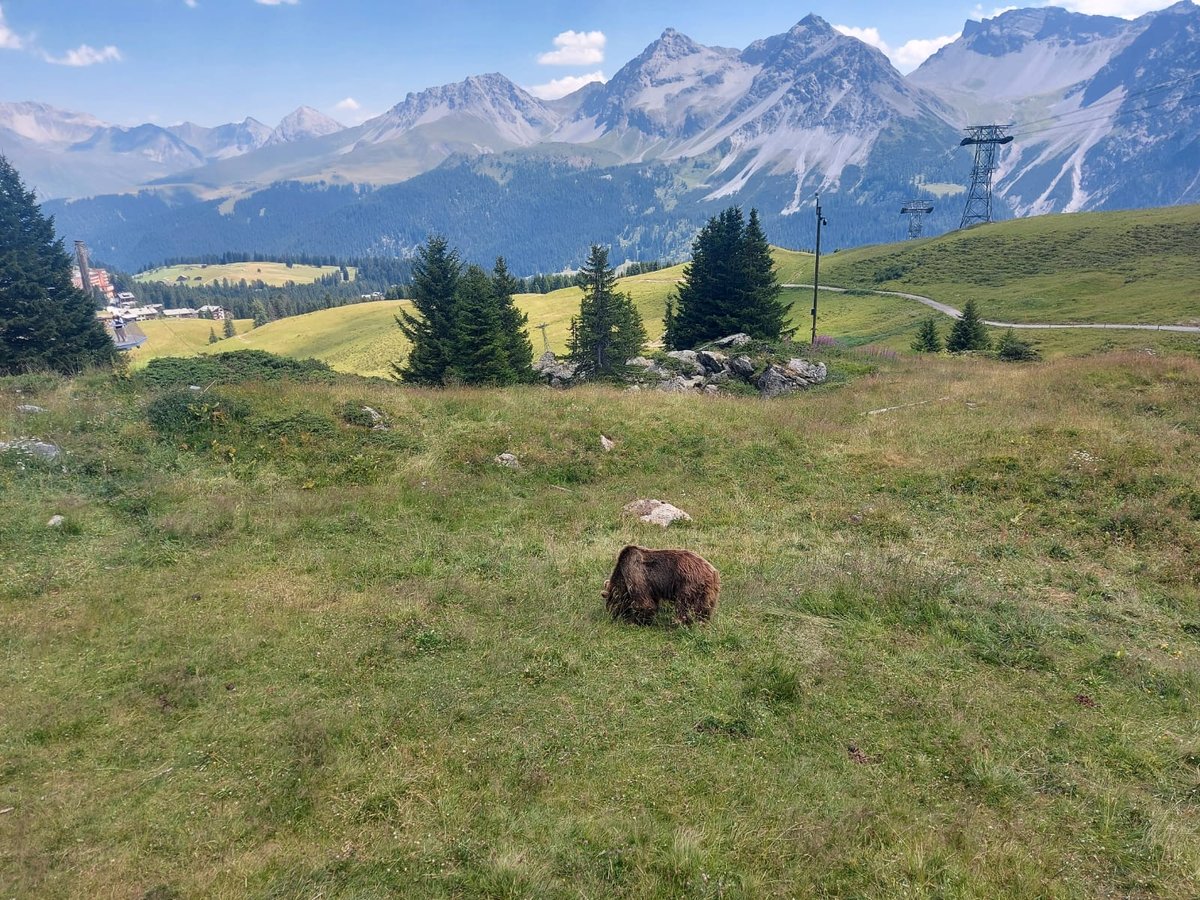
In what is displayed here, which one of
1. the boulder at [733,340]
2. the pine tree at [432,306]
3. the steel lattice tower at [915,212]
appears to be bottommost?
the boulder at [733,340]

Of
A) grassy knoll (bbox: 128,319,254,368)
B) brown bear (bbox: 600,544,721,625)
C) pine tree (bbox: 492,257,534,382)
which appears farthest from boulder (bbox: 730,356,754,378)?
grassy knoll (bbox: 128,319,254,368)

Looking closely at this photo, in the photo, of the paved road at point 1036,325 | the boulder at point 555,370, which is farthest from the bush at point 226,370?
the paved road at point 1036,325

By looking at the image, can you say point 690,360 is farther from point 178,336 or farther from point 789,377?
point 178,336

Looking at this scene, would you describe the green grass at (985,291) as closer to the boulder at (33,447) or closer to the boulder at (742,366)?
the boulder at (742,366)

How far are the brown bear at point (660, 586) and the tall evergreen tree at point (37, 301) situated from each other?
41025 millimetres

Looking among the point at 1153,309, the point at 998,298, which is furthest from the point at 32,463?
the point at 998,298

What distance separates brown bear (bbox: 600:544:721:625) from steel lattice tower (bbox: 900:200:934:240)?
107 m

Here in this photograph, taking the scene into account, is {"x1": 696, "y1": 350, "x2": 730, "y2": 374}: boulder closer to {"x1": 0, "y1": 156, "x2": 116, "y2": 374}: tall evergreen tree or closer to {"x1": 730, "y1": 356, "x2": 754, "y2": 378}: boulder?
{"x1": 730, "y1": 356, "x2": 754, "y2": 378}: boulder

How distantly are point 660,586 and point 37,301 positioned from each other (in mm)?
45958

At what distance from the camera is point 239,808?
20.1ft

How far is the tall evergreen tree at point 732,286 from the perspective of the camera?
136 feet

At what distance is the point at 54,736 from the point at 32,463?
35.3 ft

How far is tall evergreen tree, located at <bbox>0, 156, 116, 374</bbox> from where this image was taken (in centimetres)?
3522

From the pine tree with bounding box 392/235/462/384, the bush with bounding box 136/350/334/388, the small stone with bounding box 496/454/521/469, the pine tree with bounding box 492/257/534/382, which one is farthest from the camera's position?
the pine tree with bounding box 492/257/534/382
